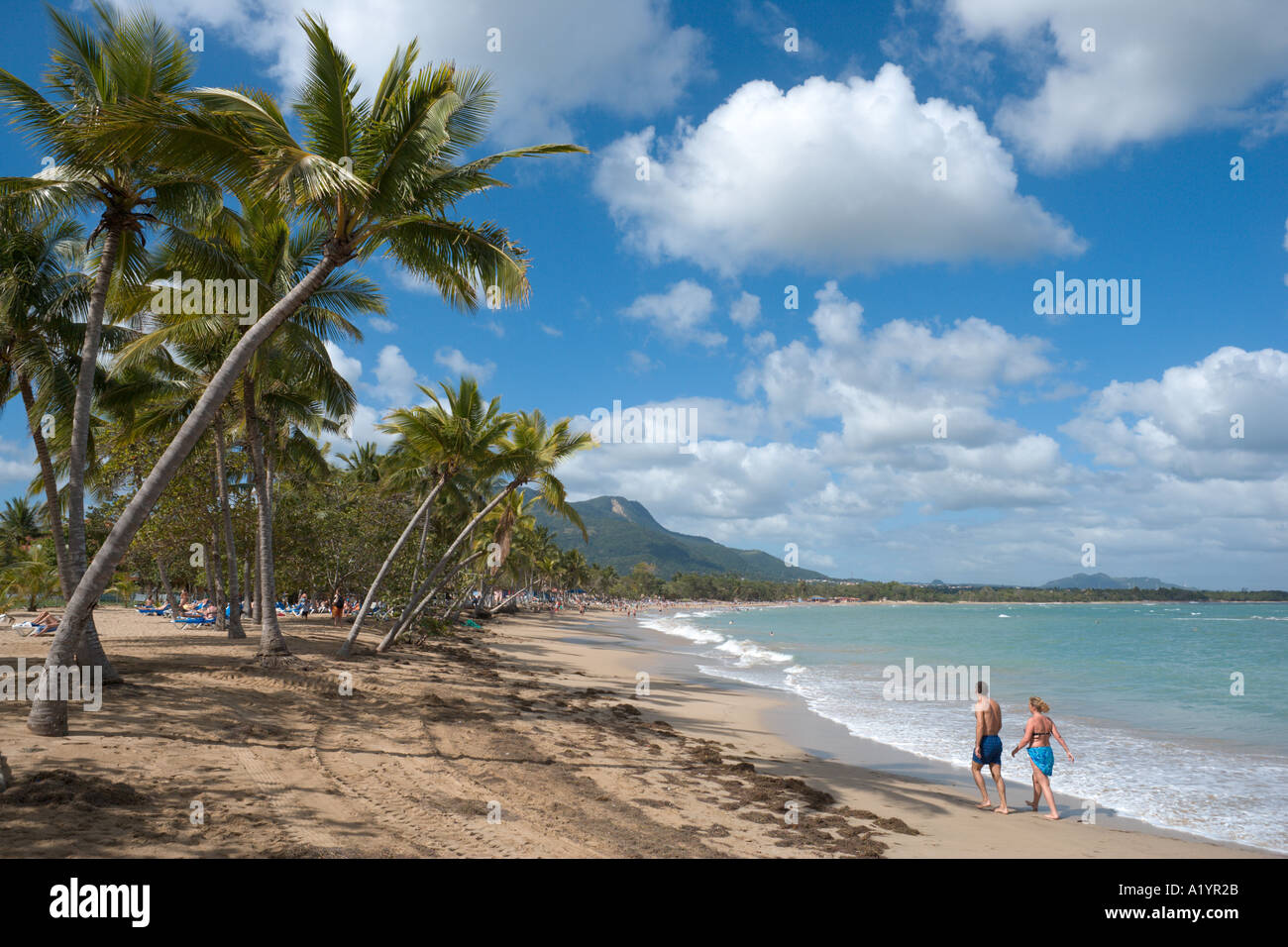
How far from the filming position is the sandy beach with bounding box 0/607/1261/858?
500cm

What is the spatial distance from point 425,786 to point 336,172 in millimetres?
6417

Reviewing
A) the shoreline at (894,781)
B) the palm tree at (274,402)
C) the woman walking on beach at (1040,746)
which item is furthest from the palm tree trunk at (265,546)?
the woman walking on beach at (1040,746)

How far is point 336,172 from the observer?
23.4ft

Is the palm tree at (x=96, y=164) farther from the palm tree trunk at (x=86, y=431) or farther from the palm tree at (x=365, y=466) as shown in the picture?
the palm tree at (x=365, y=466)

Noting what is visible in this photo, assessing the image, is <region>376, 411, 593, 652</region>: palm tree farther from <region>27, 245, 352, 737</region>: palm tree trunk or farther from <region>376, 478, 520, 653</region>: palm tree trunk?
<region>27, 245, 352, 737</region>: palm tree trunk

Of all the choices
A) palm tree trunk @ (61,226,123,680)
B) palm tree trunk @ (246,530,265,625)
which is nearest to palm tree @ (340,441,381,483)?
palm tree trunk @ (246,530,265,625)

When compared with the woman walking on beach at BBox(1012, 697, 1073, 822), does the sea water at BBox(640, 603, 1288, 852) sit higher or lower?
lower

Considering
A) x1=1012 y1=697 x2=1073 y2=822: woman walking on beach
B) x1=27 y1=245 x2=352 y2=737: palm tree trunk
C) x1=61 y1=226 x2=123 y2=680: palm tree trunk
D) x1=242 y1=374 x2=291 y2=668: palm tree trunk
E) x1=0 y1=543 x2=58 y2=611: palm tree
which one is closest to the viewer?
x1=27 y1=245 x2=352 y2=737: palm tree trunk

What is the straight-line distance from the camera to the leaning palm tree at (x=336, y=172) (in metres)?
6.74

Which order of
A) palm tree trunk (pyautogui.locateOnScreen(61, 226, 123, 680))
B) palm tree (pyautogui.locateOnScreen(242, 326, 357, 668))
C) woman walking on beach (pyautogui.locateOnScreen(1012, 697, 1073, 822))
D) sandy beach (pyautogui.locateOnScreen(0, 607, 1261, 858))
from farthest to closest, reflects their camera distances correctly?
palm tree (pyautogui.locateOnScreen(242, 326, 357, 668))
woman walking on beach (pyautogui.locateOnScreen(1012, 697, 1073, 822))
palm tree trunk (pyautogui.locateOnScreen(61, 226, 123, 680))
sandy beach (pyautogui.locateOnScreen(0, 607, 1261, 858))

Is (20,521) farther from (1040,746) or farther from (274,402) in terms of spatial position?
(1040,746)

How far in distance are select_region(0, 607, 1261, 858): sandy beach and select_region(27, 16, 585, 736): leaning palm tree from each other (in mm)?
1623

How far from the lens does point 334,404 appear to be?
15.2 metres
